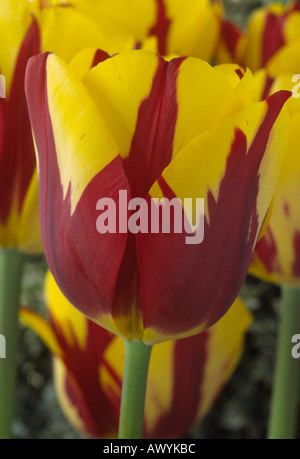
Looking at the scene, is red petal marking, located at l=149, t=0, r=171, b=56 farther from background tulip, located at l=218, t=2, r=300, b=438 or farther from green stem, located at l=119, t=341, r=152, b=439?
green stem, located at l=119, t=341, r=152, b=439

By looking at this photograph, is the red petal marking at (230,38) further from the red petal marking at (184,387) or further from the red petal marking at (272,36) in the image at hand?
the red petal marking at (184,387)

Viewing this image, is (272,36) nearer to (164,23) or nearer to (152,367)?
(164,23)

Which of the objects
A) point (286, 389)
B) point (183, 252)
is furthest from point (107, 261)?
point (286, 389)

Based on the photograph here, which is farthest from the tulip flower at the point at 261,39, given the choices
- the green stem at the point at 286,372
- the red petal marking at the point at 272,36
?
the green stem at the point at 286,372

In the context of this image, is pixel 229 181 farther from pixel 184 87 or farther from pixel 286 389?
pixel 286 389

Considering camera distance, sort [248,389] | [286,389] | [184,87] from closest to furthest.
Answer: [184,87], [286,389], [248,389]

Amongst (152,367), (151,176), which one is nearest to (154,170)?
(151,176)
